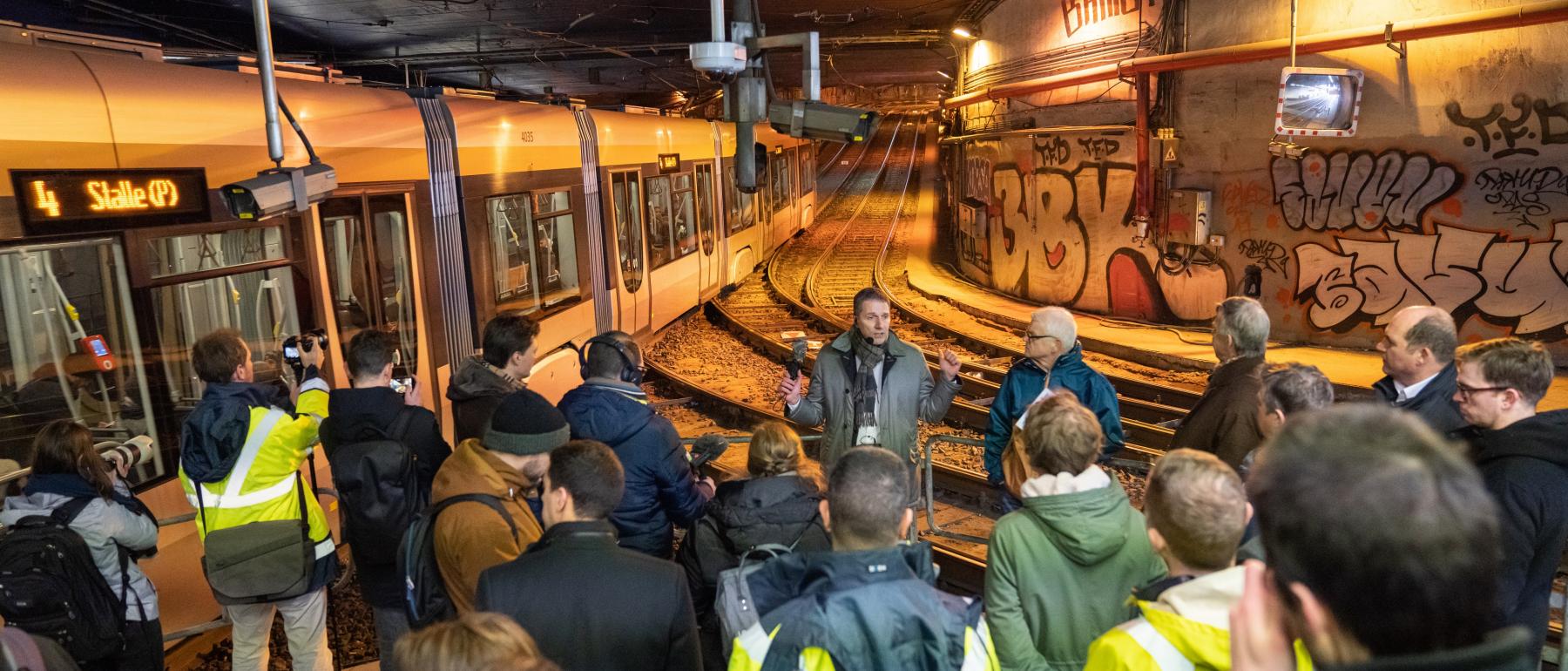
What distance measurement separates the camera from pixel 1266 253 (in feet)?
45.3

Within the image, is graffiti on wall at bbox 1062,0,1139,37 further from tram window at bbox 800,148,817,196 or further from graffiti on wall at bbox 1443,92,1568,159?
tram window at bbox 800,148,817,196

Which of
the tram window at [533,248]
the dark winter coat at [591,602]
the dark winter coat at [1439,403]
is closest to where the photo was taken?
the dark winter coat at [591,602]

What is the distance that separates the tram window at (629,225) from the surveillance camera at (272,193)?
5.86 m

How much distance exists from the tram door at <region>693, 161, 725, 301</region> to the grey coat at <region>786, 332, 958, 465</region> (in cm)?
1004

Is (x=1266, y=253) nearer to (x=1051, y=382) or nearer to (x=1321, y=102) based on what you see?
(x=1321, y=102)

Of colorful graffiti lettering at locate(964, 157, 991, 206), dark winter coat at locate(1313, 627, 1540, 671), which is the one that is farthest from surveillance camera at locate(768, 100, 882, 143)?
colorful graffiti lettering at locate(964, 157, 991, 206)

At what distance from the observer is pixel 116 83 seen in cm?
507

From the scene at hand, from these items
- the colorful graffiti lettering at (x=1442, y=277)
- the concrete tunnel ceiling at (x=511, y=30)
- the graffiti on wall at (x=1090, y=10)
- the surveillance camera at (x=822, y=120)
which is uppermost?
the concrete tunnel ceiling at (x=511, y=30)

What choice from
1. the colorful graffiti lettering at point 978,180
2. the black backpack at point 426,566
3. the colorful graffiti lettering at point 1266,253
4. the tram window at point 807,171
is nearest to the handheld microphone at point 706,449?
the black backpack at point 426,566

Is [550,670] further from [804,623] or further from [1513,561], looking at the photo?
[1513,561]

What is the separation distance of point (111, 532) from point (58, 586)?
25 cm

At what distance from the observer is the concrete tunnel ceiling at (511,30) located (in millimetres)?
17109

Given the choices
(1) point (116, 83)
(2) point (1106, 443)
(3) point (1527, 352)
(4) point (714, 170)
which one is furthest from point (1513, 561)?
(4) point (714, 170)

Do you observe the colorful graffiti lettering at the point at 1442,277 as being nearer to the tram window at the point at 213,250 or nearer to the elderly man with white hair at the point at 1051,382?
the elderly man with white hair at the point at 1051,382
